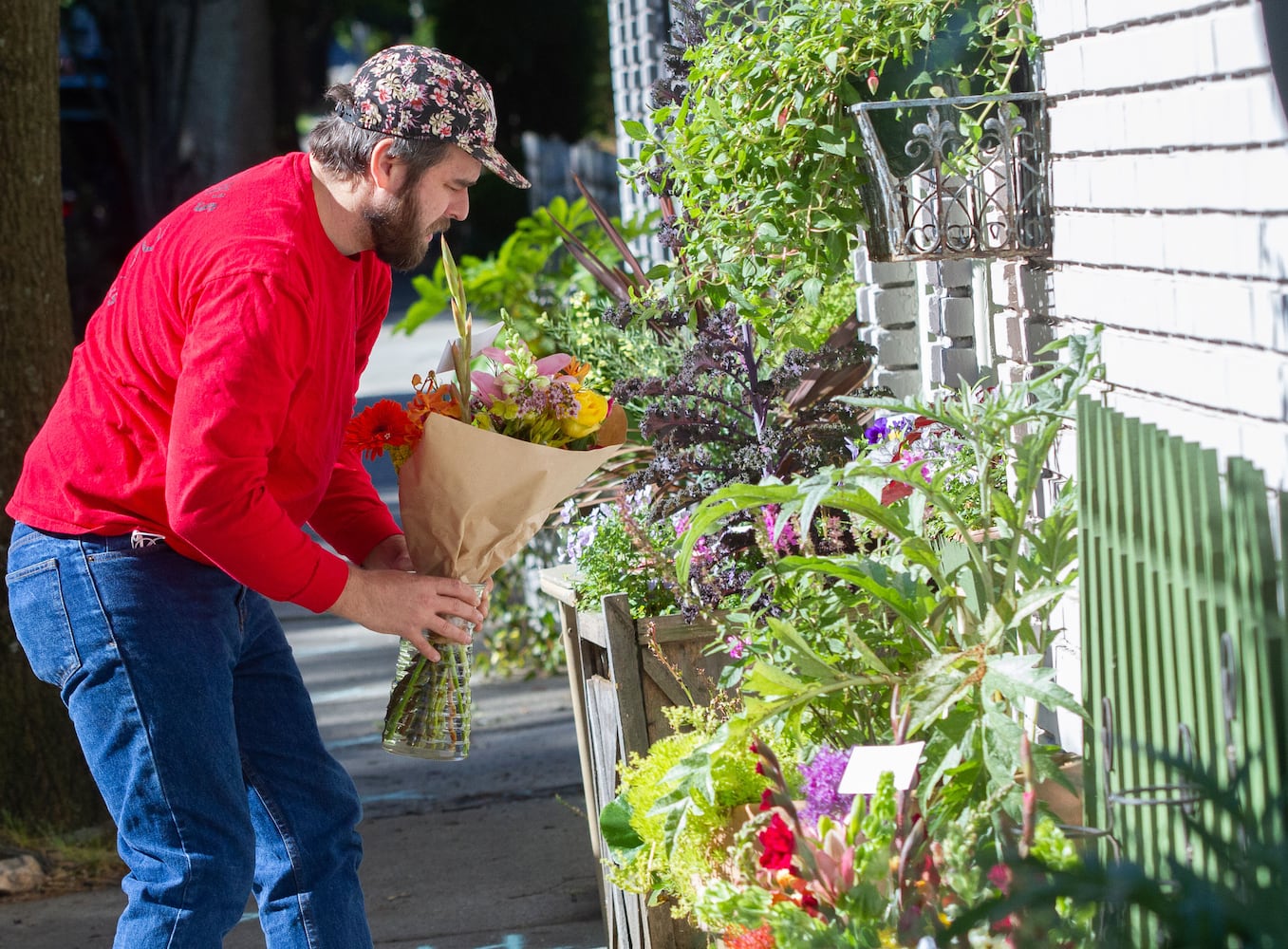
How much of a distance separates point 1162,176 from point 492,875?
2816 mm

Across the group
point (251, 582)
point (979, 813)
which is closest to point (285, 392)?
point (251, 582)

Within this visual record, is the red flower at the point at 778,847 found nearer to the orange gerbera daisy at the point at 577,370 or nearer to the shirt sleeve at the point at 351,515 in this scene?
the orange gerbera daisy at the point at 577,370

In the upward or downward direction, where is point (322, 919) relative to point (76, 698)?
downward

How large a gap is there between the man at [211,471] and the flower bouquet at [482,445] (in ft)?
0.39

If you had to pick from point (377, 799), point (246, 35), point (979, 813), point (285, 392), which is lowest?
point (377, 799)

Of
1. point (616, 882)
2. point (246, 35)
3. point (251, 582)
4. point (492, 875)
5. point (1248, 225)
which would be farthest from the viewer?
point (246, 35)

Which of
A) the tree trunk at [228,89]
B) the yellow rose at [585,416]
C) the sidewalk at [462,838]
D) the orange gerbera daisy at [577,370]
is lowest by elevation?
the sidewalk at [462,838]

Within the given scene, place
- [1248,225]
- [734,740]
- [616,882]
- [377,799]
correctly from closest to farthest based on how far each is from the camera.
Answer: [1248,225]
[734,740]
[616,882]
[377,799]

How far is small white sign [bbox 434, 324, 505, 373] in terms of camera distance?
2887 millimetres

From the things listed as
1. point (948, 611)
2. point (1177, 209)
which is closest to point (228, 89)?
point (948, 611)

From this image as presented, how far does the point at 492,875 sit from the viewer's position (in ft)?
14.0

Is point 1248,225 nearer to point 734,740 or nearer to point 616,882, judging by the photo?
point 734,740

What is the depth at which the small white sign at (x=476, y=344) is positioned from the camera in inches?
114

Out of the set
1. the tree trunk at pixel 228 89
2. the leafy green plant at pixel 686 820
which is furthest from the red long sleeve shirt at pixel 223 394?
the tree trunk at pixel 228 89
